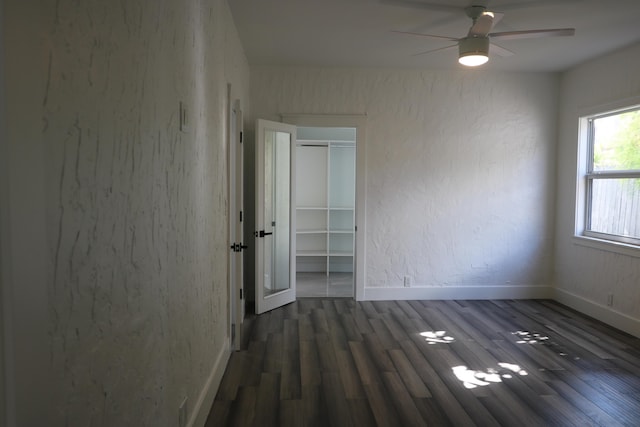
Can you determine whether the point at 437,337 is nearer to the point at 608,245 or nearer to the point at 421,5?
the point at 608,245

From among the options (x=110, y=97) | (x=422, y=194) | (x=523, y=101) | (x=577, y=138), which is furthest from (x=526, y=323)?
(x=110, y=97)

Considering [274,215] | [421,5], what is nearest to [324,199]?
[274,215]

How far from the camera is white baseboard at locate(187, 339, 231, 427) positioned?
2.43 m

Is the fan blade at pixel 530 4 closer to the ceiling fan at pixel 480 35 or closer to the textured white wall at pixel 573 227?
the ceiling fan at pixel 480 35

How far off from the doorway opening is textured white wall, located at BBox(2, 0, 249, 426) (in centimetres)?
476

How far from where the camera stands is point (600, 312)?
4840 mm

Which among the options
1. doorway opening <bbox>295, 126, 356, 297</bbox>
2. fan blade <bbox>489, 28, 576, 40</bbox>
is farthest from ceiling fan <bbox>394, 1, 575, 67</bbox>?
doorway opening <bbox>295, 126, 356, 297</bbox>

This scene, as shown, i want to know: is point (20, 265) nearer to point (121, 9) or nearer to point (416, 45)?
point (121, 9)

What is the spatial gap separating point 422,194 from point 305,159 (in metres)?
2.36

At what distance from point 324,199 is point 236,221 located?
3.35 m

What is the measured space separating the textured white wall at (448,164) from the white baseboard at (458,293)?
0.24 feet

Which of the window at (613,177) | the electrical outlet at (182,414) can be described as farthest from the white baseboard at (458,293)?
the electrical outlet at (182,414)

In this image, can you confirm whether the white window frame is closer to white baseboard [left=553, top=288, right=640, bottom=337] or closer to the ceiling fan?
white baseboard [left=553, top=288, right=640, bottom=337]

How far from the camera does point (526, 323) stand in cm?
471
